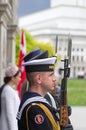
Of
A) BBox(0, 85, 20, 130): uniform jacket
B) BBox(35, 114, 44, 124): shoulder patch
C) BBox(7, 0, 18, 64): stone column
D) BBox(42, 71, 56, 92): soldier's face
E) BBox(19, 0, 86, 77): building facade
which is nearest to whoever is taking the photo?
BBox(35, 114, 44, 124): shoulder patch

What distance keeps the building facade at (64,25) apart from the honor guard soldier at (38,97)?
372ft

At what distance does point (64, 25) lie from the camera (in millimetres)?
126562

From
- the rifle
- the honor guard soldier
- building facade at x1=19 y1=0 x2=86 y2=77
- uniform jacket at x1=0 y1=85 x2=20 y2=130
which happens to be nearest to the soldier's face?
the honor guard soldier

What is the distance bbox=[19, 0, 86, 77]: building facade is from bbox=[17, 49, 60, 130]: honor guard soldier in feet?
372

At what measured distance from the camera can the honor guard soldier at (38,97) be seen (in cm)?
366

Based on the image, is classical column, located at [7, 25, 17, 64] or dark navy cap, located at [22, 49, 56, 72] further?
classical column, located at [7, 25, 17, 64]

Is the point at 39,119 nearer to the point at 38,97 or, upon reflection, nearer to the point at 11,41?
the point at 38,97

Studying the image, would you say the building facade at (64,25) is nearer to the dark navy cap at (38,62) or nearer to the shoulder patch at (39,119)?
the dark navy cap at (38,62)

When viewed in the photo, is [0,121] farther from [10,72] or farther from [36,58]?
[36,58]

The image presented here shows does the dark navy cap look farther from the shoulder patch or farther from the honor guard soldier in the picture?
the shoulder patch

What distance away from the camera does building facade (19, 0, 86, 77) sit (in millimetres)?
120500

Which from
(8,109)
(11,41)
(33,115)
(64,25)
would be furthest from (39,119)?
(64,25)

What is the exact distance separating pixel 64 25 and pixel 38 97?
123 meters

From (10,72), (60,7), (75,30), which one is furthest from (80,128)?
(60,7)
